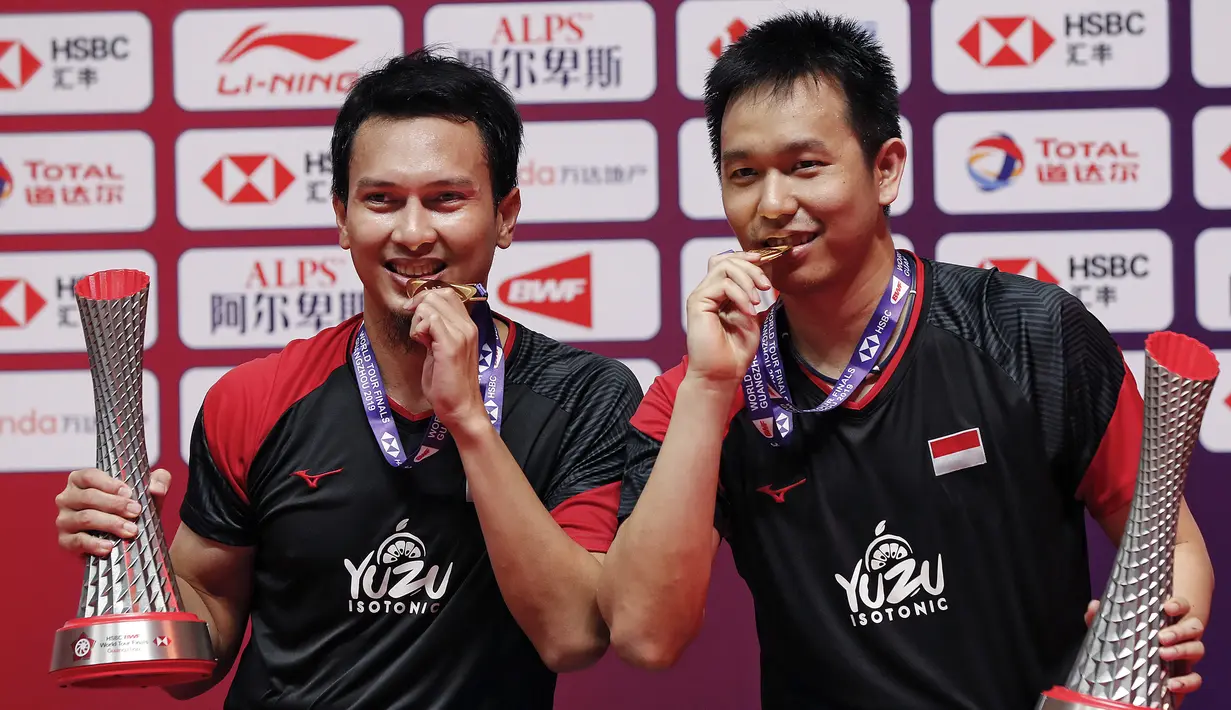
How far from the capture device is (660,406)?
65.8 inches

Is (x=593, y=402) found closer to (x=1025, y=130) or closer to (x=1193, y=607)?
(x=1193, y=607)

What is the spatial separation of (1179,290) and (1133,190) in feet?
0.75

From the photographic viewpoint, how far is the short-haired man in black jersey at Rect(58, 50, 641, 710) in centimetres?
154

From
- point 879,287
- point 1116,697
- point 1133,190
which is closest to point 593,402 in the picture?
point 879,287

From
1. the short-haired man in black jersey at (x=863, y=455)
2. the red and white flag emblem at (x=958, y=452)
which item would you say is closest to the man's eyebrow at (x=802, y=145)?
the short-haired man in black jersey at (x=863, y=455)

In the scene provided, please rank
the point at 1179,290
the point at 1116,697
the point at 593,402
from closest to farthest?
1. the point at 1116,697
2. the point at 593,402
3. the point at 1179,290

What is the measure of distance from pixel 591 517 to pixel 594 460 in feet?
0.31

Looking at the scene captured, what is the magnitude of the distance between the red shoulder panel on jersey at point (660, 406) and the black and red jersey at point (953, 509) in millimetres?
141

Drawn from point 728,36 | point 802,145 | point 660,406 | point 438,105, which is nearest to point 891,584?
point 660,406

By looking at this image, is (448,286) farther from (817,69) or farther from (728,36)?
(728,36)

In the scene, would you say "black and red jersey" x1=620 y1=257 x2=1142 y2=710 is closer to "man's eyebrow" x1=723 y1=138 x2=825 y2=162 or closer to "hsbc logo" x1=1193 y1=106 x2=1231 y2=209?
"man's eyebrow" x1=723 y1=138 x2=825 y2=162

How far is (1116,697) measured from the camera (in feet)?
4.00

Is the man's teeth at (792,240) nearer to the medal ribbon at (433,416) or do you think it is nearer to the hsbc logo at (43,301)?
the medal ribbon at (433,416)

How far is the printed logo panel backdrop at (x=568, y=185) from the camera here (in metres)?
2.42
